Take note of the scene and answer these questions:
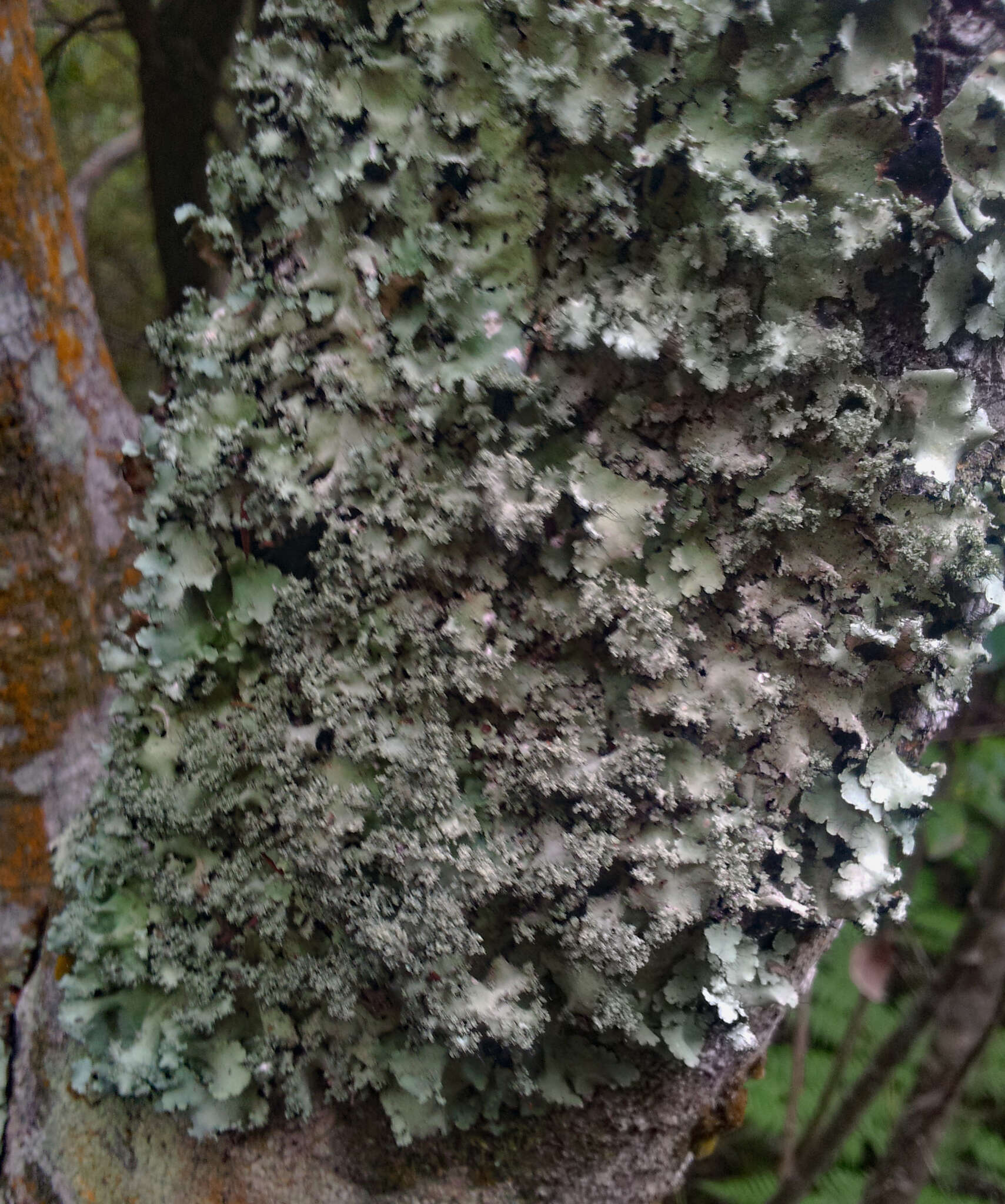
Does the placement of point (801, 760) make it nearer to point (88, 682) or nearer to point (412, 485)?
point (412, 485)

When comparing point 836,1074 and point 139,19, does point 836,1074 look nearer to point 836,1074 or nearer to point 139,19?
point 836,1074

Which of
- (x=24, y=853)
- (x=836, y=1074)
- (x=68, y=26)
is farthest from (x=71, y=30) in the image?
(x=836, y=1074)

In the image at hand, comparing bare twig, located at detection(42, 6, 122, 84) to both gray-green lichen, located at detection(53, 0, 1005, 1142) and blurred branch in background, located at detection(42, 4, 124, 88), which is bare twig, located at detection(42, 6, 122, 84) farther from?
gray-green lichen, located at detection(53, 0, 1005, 1142)

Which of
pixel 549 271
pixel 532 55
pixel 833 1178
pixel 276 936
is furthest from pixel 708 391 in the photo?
pixel 833 1178

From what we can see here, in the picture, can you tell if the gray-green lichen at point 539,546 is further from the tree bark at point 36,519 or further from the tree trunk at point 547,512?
the tree bark at point 36,519

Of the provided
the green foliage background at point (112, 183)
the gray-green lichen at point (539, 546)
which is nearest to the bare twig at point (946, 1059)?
the gray-green lichen at point (539, 546)
